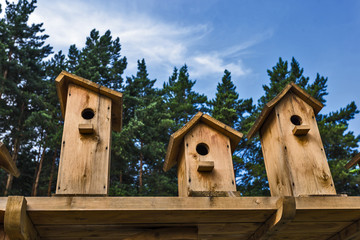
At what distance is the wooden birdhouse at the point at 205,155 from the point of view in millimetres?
3463

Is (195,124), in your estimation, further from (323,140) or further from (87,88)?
(323,140)

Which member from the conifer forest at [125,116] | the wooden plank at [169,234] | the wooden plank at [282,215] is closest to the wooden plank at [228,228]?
the wooden plank at [169,234]

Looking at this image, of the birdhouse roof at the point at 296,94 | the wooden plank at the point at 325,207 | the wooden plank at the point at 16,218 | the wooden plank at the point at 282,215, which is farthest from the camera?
the birdhouse roof at the point at 296,94

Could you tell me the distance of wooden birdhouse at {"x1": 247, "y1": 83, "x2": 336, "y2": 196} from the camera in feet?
→ 11.6

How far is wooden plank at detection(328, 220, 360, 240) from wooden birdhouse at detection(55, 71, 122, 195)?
8.47ft

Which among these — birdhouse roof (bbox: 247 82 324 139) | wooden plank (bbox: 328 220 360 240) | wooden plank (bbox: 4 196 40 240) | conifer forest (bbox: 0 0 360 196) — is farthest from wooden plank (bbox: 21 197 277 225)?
conifer forest (bbox: 0 0 360 196)

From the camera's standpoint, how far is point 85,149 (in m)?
3.35

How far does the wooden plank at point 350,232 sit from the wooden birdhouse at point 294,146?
41 centimetres

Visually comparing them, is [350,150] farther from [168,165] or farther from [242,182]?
[168,165]

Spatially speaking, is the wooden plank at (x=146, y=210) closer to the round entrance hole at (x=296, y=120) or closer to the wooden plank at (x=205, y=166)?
the wooden plank at (x=205, y=166)

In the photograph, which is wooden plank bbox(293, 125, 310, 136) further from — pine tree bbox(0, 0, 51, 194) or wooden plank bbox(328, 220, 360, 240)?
pine tree bbox(0, 0, 51, 194)

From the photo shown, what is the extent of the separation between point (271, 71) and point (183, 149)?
52.7ft

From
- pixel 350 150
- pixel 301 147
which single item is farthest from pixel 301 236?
pixel 350 150

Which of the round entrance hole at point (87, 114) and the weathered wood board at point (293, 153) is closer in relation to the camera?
the weathered wood board at point (293, 153)
